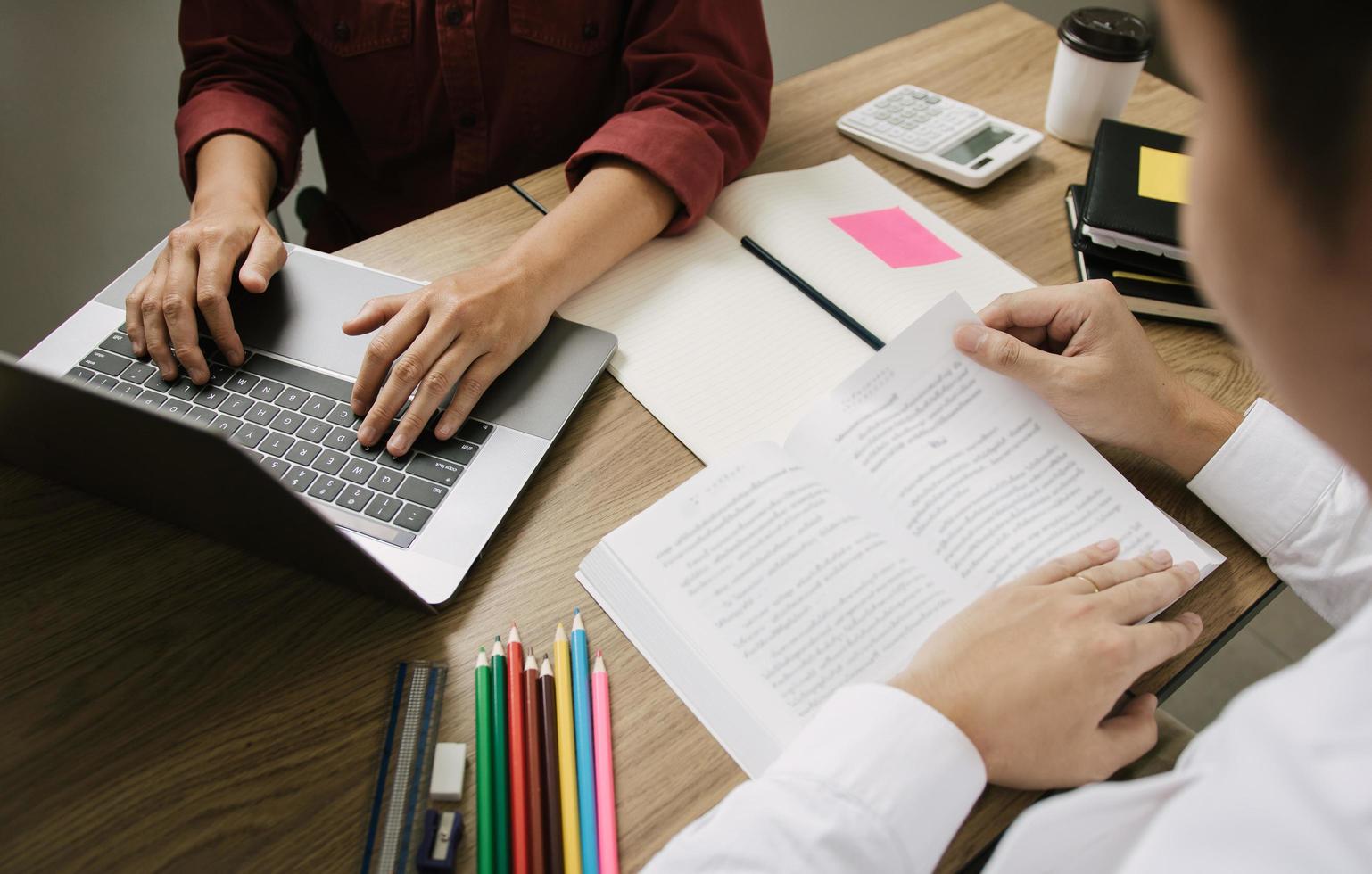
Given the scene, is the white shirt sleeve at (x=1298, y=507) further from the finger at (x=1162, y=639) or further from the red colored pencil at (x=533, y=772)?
the red colored pencil at (x=533, y=772)

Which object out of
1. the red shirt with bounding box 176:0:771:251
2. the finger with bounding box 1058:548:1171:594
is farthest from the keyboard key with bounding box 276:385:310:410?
the finger with bounding box 1058:548:1171:594

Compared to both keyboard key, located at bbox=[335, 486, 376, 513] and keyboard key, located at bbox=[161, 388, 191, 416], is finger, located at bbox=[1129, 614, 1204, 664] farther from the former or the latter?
keyboard key, located at bbox=[161, 388, 191, 416]

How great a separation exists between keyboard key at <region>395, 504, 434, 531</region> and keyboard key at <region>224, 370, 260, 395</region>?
194 millimetres

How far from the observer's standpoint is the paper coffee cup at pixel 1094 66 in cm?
101

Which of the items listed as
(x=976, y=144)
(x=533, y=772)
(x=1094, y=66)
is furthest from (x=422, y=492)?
(x=1094, y=66)

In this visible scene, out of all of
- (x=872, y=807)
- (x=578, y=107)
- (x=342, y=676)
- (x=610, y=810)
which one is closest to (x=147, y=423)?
(x=342, y=676)

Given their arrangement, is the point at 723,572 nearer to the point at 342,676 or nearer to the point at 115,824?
the point at 342,676

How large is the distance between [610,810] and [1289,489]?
1.78ft

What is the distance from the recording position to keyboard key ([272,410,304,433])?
2.34ft

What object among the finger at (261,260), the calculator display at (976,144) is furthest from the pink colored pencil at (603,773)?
the calculator display at (976,144)

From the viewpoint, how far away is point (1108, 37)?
3.31ft

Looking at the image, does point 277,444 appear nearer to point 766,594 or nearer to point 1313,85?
point 766,594

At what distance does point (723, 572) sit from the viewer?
2.04ft

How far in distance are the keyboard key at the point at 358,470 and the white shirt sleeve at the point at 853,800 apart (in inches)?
13.7
